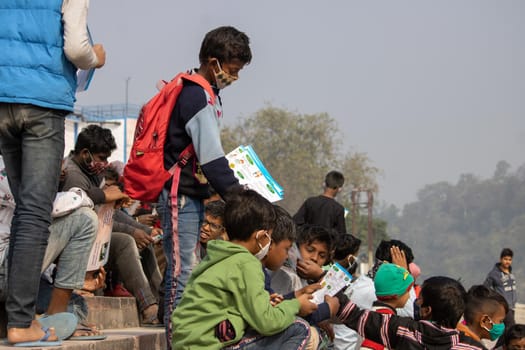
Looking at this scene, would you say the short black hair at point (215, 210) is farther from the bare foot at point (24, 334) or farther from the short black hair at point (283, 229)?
the bare foot at point (24, 334)

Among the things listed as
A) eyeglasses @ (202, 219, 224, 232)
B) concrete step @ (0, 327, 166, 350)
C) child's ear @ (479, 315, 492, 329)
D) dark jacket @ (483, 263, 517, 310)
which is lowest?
dark jacket @ (483, 263, 517, 310)

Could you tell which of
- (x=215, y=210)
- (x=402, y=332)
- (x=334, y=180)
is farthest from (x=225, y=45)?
(x=334, y=180)

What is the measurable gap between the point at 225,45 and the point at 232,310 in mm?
1673

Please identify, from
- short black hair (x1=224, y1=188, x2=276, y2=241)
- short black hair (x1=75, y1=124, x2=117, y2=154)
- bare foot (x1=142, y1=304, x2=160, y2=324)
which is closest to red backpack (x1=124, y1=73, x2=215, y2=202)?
short black hair (x1=224, y1=188, x2=276, y2=241)

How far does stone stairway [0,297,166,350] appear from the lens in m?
5.04

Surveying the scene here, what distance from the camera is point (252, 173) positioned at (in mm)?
5785

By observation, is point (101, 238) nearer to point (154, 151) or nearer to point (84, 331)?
point (84, 331)

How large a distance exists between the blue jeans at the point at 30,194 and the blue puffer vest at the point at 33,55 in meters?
0.07

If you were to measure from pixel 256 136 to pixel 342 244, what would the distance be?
63.2m

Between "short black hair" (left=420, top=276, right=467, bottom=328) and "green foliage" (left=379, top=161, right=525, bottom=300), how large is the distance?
→ 398ft

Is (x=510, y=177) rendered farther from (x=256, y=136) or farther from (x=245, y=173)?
(x=245, y=173)

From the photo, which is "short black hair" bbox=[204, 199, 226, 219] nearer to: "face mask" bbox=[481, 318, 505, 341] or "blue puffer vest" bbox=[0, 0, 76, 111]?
"blue puffer vest" bbox=[0, 0, 76, 111]

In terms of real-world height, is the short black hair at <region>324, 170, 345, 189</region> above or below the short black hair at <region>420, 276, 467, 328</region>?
above

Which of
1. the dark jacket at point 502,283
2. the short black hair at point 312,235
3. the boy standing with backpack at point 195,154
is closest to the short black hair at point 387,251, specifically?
the short black hair at point 312,235
